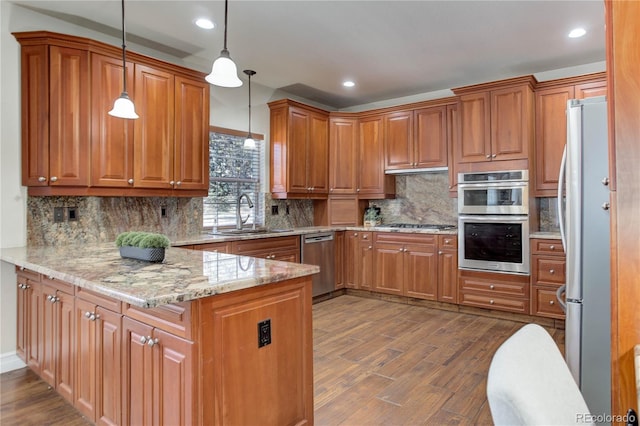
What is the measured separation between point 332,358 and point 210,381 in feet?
5.54

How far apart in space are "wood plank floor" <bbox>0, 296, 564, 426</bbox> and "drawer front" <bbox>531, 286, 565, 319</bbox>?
0.57ft

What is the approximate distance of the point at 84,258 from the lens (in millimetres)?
2309

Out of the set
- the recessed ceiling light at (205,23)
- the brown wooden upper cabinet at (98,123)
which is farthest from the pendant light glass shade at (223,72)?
the brown wooden upper cabinet at (98,123)

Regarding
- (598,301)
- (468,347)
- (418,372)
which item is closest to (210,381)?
(418,372)

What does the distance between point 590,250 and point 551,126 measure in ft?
7.94

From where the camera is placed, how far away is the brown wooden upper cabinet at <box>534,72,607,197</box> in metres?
3.96

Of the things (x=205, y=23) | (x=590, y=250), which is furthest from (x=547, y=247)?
(x=205, y=23)

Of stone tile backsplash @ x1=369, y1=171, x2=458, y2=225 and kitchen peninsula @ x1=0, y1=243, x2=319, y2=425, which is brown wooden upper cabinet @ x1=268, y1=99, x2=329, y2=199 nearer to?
stone tile backsplash @ x1=369, y1=171, x2=458, y2=225

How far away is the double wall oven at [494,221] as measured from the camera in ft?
12.9

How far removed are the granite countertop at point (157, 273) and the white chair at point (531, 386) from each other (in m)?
1.08

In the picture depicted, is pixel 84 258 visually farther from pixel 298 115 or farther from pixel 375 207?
pixel 375 207

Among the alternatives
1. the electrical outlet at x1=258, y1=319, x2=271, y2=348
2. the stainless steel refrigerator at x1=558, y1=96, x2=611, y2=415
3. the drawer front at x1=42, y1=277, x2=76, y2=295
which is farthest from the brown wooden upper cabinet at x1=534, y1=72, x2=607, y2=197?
the drawer front at x1=42, y1=277, x2=76, y2=295

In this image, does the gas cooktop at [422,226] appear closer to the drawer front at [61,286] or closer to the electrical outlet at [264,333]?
the electrical outlet at [264,333]

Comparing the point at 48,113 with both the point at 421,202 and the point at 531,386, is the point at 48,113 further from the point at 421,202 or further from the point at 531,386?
the point at 421,202
